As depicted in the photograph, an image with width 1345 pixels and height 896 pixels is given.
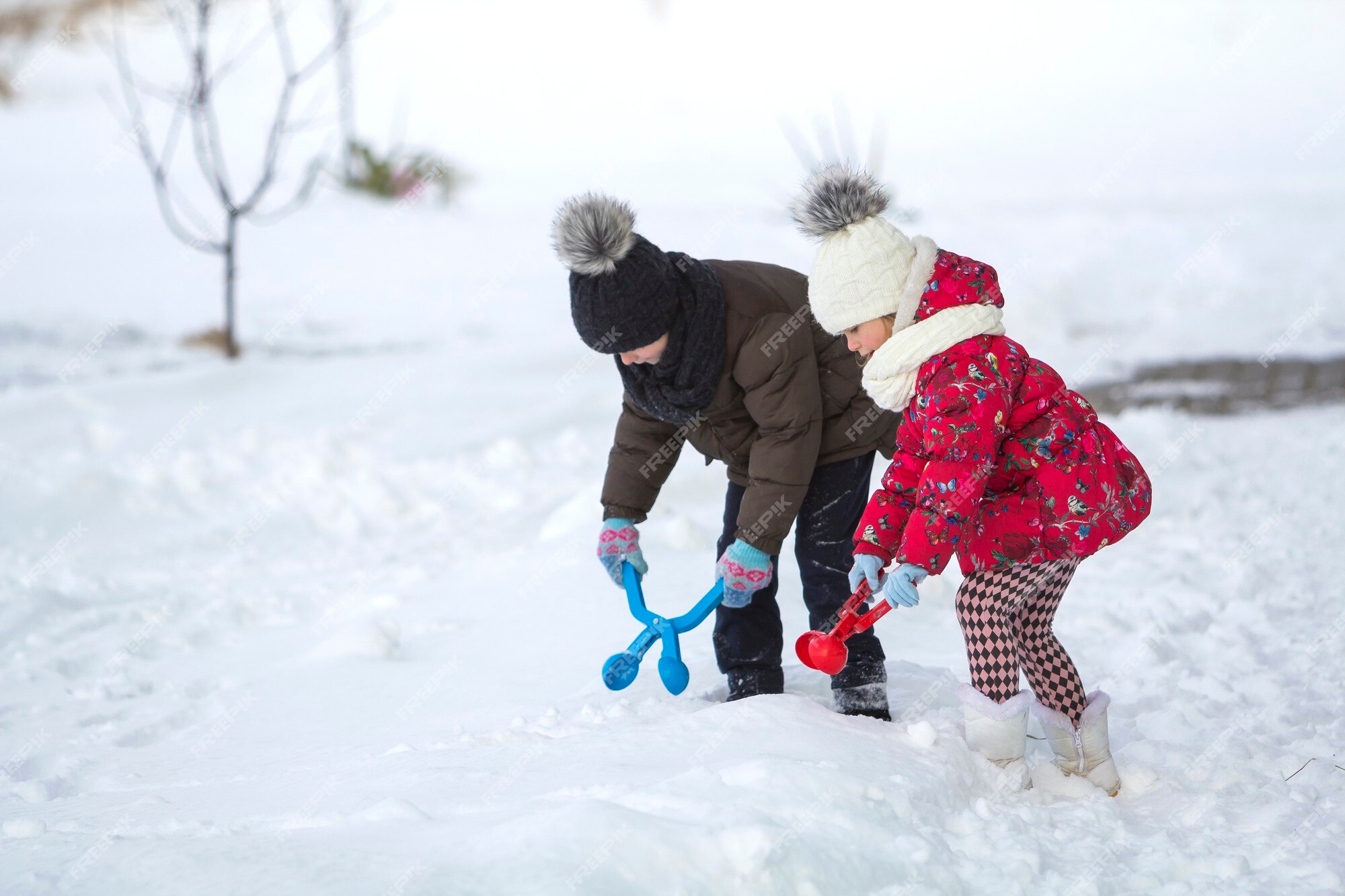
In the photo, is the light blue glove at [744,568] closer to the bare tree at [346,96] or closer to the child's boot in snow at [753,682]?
the child's boot in snow at [753,682]

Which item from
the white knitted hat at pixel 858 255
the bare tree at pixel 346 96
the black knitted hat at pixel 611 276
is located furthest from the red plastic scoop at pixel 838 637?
the bare tree at pixel 346 96

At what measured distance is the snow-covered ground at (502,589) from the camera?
1709 millimetres

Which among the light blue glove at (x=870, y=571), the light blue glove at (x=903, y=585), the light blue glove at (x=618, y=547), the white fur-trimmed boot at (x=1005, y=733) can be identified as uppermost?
the light blue glove at (x=903, y=585)

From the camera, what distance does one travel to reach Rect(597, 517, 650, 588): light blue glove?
2.52 metres

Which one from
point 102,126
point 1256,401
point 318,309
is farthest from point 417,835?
point 102,126

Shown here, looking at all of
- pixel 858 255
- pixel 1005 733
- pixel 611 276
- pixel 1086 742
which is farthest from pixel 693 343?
pixel 1086 742

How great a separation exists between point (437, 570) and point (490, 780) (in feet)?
6.86

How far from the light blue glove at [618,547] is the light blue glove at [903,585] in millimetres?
747

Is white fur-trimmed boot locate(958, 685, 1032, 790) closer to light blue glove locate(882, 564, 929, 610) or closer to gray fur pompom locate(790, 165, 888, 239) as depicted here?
light blue glove locate(882, 564, 929, 610)

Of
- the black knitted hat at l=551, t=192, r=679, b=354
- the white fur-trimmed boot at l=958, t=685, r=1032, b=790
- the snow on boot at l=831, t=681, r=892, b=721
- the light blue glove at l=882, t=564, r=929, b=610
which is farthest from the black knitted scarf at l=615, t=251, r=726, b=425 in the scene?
the white fur-trimmed boot at l=958, t=685, r=1032, b=790

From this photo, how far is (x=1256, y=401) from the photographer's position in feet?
18.9

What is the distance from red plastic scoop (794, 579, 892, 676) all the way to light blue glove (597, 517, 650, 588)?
0.55 meters

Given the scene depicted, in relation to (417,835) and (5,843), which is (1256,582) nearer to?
(417,835)

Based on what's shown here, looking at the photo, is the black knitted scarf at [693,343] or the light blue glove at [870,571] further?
the black knitted scarf at [693,343]
